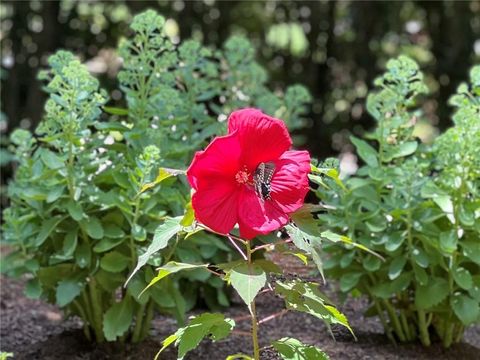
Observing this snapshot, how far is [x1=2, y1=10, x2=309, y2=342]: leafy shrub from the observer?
9.16ft

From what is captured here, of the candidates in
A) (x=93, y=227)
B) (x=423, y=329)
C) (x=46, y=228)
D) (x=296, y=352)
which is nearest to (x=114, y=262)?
(x=93, y=227)

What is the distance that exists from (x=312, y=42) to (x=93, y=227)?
5568 mm

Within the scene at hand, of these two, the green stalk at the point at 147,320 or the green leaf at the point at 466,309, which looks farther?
the green stalk at the point at 147,320

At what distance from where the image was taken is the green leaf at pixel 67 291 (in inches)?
112

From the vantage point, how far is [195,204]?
1876 millimetres

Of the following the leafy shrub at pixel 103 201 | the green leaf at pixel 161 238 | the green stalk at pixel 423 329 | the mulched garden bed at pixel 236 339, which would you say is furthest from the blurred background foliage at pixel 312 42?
the green leaf at pixel 161 238

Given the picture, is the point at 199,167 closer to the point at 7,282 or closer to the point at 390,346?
the point at 390,346

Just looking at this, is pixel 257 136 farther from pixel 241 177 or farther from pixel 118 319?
pixel 118 319

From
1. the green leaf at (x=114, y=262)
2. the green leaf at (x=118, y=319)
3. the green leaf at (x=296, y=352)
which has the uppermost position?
the green leaf at (x=296, y=352)

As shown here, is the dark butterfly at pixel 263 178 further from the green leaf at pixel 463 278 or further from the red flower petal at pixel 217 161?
the green leaf at pixel 463 278

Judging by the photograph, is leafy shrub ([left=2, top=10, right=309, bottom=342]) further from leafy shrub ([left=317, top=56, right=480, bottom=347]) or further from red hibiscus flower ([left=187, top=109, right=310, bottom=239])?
red hibiscus flower ([left=187, top=109, right=310, bottom=239])

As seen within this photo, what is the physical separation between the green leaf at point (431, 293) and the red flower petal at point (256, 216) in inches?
46.5

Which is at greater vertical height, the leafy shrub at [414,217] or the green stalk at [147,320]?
the leafy shrub at [414,217]

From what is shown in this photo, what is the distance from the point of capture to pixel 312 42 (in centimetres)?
806
